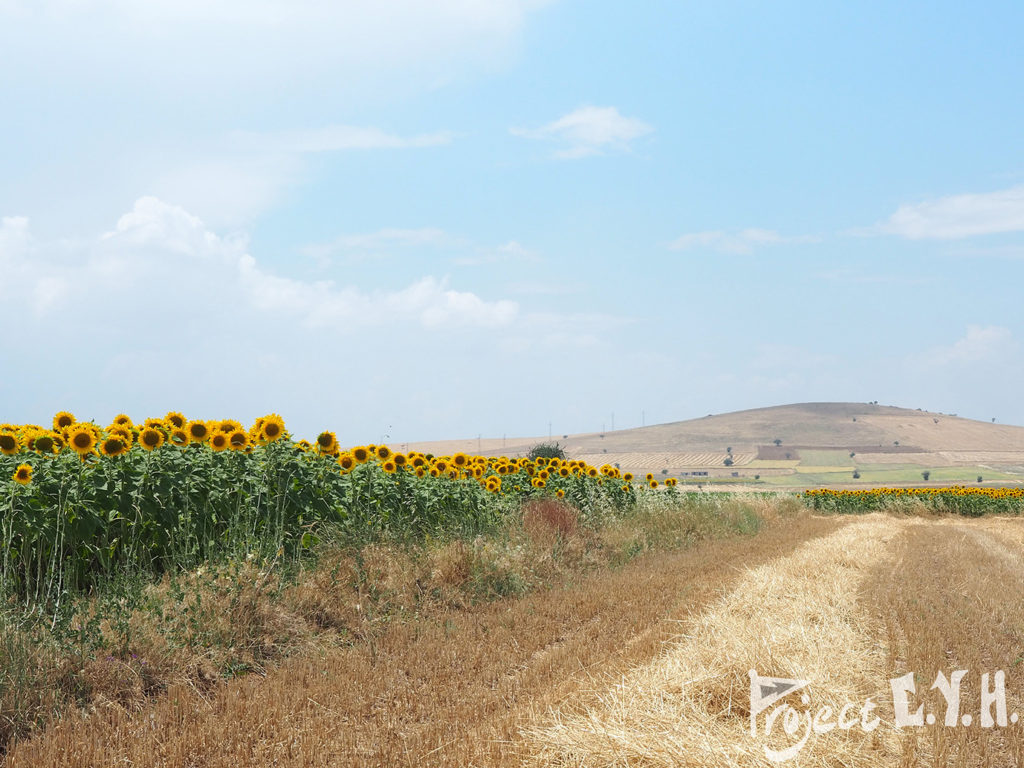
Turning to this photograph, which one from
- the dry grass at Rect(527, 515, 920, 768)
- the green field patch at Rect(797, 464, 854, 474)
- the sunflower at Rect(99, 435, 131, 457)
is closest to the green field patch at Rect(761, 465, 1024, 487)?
the green field patch at Rect(797, 464, 854, 474)

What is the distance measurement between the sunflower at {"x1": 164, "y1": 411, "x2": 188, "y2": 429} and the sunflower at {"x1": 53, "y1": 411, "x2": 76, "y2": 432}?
0.93 meters

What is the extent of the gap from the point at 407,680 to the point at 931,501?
33.1 metres

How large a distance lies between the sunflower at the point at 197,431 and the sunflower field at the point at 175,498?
11mm

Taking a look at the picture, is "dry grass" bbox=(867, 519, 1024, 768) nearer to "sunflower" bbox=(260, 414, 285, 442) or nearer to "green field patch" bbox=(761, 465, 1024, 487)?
"sunflower" bbox=(260, 414, 285, 442)

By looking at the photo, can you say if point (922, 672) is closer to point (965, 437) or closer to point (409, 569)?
point (409, 569)

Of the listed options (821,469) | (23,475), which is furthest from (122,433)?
(821,469)

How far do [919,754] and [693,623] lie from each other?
8.54ft

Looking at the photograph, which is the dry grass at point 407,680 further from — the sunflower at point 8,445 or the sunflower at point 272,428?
the sunflower at point 8,445

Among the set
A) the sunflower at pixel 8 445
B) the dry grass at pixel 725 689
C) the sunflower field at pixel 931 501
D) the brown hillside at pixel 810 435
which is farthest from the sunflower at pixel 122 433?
the brown hillside at pixel 810 435

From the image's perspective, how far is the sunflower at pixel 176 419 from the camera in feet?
28.7

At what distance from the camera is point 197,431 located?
8453 mm

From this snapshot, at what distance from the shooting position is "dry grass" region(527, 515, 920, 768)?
13.7ft

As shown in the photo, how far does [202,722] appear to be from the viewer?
4.75 m

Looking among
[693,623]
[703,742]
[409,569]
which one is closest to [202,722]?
[703,742]
